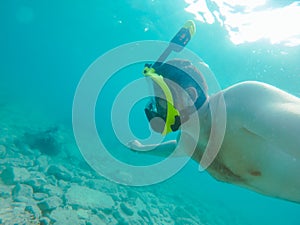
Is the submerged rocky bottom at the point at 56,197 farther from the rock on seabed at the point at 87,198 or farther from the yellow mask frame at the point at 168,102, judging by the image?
the yellow mask frame at the point at 168,102

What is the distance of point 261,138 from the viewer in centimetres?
154

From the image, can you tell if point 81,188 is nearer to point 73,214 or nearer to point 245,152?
point 73,214

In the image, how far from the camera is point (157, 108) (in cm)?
228

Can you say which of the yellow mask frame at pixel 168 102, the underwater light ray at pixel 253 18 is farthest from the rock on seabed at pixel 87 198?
the underwater light ray at pixel 253 18

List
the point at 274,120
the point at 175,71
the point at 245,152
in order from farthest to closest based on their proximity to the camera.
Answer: the point at 175,71
the point at 245,152
the point at 274,120

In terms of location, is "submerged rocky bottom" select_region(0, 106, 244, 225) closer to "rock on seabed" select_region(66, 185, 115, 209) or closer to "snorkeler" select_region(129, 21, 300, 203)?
"rock on seabed" select_region(66, 185, 115, 209)

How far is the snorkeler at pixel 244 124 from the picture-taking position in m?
1.37

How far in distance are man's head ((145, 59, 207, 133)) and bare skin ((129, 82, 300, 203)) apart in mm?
110

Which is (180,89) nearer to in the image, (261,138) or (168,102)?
(168,102)

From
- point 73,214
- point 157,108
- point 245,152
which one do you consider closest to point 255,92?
point 245,152

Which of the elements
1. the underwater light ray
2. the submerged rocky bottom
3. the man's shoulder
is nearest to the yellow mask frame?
the man's shoulder

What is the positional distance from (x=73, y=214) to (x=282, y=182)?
5.68m

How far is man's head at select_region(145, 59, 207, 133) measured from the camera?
1.94 meters

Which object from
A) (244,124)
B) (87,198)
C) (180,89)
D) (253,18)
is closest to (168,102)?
(180,89)
